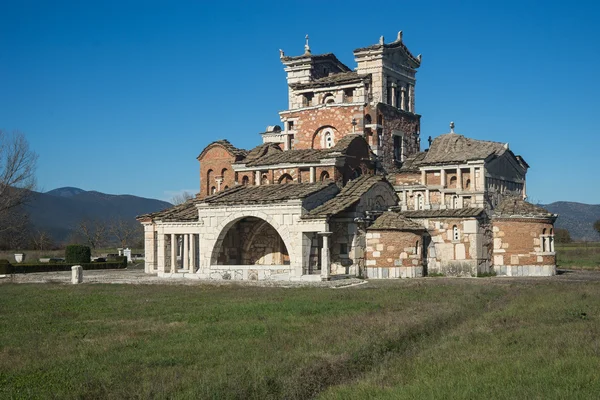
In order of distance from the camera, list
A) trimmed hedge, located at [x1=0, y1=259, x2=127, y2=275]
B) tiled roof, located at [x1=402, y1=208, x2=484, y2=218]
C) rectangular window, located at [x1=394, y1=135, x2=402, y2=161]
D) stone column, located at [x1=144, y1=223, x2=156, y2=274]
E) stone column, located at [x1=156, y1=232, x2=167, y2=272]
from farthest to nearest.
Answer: rectangular window, located at [x1=394, y1=135, x2=402, y2=161]
stone column, located at [x1=144, y1=223, x2=156, y2=274]
trimmed hedge, located at [x1=0, y1=259, x2=127, y2=275]
stone column, located at [x1=156, y1=232, x2=167, y2=272]
tiled roof, located at [x1=402, y1=208, x2=484, y2=218]

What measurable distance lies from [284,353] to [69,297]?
15.1m

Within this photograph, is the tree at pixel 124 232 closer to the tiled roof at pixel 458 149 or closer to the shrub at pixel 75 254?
the shrub at pixel 75 254

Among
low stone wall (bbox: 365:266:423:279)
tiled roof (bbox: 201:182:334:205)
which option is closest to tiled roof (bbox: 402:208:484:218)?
low stone wall (bbox: 365:266:423:279)

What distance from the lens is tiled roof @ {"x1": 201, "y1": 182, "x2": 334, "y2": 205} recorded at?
123 ft

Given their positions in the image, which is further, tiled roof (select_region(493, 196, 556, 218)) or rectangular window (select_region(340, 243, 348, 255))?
rectangular window (select_region(340, 243, 348, 255))

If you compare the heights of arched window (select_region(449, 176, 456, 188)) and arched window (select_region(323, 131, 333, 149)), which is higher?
arched window (select_region(323, 131, 333, 149))

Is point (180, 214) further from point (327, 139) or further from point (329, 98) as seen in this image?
point (329, 98)

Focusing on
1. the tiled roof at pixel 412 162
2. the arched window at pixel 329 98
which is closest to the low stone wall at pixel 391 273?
the tiled roof at pixel 412 162

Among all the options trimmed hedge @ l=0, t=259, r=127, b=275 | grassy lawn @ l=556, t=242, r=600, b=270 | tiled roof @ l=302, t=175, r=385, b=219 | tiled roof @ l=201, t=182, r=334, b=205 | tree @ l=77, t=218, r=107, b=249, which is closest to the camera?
tiled roof @ l=302, t=175, r=385, b=219

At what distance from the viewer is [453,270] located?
39.3 m

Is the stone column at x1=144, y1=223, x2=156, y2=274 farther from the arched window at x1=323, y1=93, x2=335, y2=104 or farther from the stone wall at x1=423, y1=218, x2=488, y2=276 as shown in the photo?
the stone wall at x1=423, y1=218, x2=488, y2=276

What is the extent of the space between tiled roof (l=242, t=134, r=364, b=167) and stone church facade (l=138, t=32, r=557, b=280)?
0.09 m

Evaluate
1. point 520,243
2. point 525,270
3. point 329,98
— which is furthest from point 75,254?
point 525,270

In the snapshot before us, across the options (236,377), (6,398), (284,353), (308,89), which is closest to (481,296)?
(284,353)
